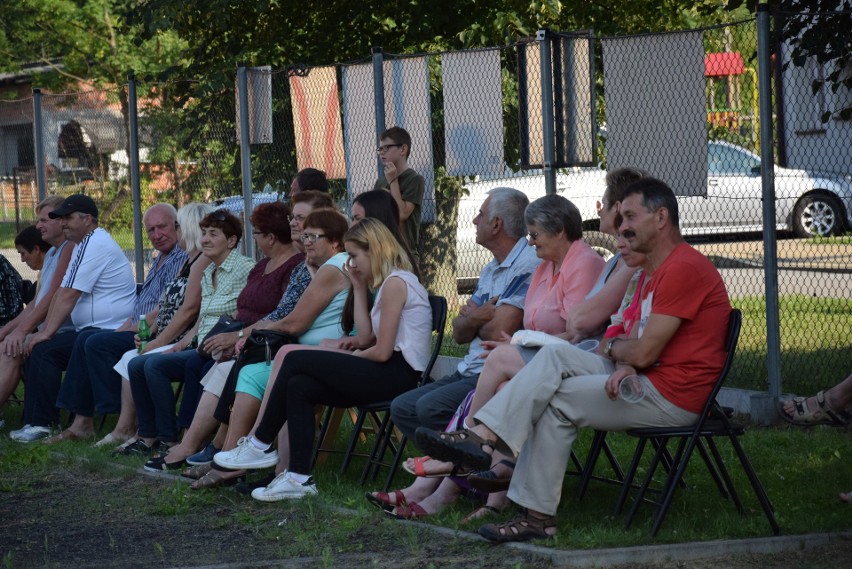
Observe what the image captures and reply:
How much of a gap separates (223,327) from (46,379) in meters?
2.16

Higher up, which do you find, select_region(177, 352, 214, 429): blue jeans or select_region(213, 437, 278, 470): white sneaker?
select_region(177, 352, 214, 429): blue jeans

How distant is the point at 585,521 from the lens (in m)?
5.59

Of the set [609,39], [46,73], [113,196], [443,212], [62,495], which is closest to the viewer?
[62,495]

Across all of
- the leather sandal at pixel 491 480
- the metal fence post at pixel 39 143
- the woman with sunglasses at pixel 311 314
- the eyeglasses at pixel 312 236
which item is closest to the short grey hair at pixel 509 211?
the woman with sunglasses at pixel 311 314

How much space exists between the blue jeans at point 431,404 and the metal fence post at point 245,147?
4.48 meters

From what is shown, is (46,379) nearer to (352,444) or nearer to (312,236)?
(312,236)

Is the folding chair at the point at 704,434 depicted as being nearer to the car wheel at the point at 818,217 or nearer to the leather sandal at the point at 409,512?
the leather sandal at the point at 409,512

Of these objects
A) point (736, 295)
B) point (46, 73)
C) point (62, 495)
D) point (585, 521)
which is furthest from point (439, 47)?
point (46, 73)

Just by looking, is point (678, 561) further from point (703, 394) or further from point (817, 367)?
point (817, 367)

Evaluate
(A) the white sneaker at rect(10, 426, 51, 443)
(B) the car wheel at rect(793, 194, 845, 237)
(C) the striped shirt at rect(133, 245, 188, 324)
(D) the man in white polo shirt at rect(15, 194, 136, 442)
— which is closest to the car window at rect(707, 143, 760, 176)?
(B) the car wheel at rect(793, 194, 845, 237)

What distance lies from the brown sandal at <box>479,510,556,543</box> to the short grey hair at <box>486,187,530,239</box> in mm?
1648

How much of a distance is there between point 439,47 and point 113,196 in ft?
11.3

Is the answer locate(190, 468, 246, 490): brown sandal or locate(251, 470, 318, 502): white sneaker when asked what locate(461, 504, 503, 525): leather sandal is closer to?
locate(251, 470, 318, 502): white sneaker

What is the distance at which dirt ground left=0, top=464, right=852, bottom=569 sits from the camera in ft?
16.9
